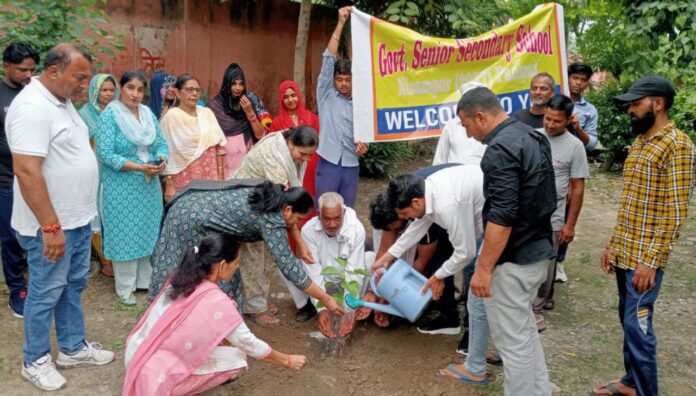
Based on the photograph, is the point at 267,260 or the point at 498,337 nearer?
the point at 498,337

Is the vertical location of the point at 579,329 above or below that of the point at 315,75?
below

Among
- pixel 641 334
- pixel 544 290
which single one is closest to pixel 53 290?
pixel 641 334

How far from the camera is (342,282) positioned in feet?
11.3

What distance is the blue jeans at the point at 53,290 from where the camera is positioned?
2.91 metres

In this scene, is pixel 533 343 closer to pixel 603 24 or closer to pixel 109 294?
pixel 109 294

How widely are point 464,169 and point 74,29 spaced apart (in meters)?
3.05

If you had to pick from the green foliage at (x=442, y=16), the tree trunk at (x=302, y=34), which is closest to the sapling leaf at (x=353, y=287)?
the green foliage at (x=442, y=16)

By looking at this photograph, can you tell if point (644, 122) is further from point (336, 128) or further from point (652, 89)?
point (336, 128)

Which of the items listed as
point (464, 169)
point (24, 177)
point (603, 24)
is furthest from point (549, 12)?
point (603, 24)

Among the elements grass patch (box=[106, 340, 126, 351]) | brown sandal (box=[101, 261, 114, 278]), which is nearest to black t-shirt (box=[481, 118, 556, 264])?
grass patch (box=[106, 340, 126, 351])

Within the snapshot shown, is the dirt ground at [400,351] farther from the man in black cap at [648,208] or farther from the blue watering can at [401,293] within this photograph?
the man in black cap at [648,208]

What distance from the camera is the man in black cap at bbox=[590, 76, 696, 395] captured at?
2676 mm

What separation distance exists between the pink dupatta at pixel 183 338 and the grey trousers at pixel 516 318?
1.22 meters

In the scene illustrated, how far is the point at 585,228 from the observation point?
639 cm
